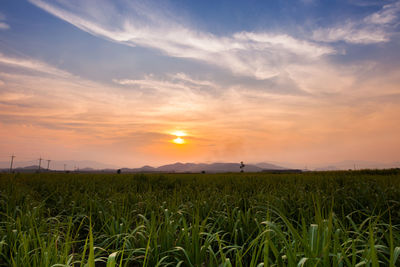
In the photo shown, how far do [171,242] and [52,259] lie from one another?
1431 mm

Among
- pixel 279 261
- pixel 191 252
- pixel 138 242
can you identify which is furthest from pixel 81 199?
pixel 279 261

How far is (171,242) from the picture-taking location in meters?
3.40

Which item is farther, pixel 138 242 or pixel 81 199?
pixel 81 199

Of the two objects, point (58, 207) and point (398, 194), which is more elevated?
point (398, 194)

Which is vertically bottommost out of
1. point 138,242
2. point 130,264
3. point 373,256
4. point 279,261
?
point 130,264

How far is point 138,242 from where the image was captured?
12.0 ft

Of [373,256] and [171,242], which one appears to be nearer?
[373,256]

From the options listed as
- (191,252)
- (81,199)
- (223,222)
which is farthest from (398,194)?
(81,199)

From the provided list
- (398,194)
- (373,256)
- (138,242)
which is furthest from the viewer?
(398,194)

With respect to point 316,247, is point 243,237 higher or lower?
lower

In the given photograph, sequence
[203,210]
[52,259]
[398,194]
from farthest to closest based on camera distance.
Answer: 1. [398,194]
2. [203,210]
3. [52,259]

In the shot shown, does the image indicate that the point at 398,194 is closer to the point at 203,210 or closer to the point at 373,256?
the point at 203,210

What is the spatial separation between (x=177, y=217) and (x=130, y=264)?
61.1 inches

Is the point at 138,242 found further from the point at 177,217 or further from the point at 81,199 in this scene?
the point at 81,199
